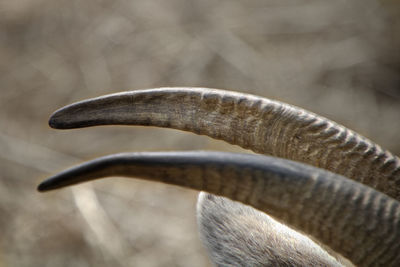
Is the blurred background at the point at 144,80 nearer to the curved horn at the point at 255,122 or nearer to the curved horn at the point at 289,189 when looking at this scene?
the curved horn at the point at 255,122

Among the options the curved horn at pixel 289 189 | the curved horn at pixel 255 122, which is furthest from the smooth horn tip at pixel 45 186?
the curved horn at pixel 255 122

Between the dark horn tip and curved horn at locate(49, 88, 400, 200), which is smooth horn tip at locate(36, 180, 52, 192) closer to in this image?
the dark horn tip

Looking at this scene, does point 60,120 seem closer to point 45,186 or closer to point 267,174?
point 45,186

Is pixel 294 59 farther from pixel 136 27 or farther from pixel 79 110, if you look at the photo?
pixel 79 110

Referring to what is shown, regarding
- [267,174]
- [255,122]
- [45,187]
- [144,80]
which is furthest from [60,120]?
[144,80]

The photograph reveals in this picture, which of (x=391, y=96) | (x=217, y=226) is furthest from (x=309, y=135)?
(x=391, y=96)

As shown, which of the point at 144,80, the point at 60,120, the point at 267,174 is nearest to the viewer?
the point at 267,174

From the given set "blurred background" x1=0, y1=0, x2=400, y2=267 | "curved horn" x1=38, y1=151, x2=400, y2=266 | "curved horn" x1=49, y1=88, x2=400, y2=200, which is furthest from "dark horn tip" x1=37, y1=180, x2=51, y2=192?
"blurred background" x1=0, y1=0, x2=400, y2=267
